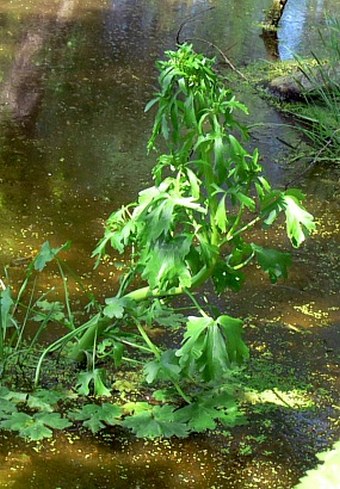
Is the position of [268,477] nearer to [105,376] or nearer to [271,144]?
[105,376]

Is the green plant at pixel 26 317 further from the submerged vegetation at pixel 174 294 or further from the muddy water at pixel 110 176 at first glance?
the muddy water at pixel 110 176

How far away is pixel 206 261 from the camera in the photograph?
2.32 metres

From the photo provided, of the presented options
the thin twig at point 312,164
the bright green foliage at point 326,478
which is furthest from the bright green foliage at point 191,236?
the thin twig at point 312,164

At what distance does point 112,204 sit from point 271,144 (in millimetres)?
1435

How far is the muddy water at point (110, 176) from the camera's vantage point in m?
2.34

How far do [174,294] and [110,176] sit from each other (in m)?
1.88

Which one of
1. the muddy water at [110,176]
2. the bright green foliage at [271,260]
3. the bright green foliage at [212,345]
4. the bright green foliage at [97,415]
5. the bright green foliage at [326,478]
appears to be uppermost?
the bright green foliage at [326,478]

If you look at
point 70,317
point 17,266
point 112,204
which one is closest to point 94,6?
point 112,204

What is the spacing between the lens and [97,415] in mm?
2420

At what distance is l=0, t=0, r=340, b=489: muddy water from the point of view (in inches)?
92.1

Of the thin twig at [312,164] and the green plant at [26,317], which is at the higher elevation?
the green plant at [26,317]

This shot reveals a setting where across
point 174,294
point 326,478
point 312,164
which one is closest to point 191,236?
point 174,294

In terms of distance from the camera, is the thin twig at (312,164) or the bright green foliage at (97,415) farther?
the thin twig at (312,164)

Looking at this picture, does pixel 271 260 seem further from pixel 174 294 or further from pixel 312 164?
pixel 312 164
